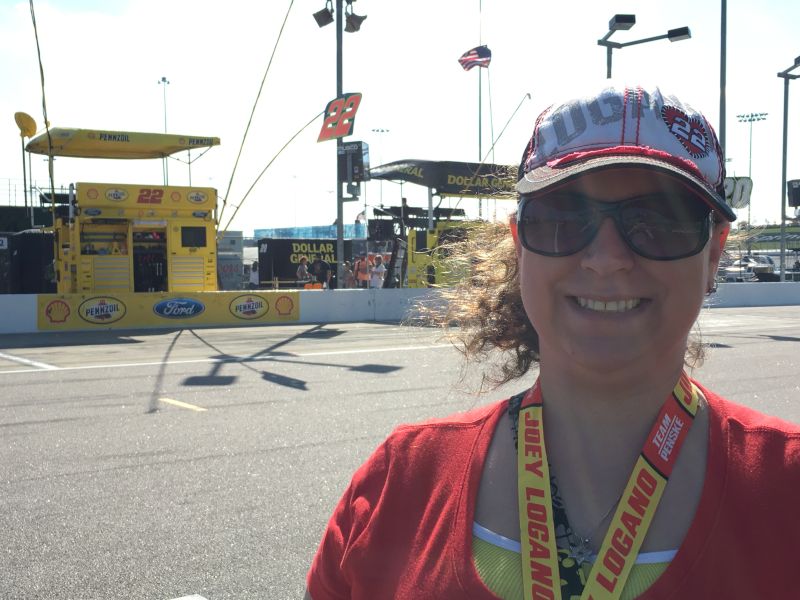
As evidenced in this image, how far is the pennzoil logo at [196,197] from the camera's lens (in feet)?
68.9

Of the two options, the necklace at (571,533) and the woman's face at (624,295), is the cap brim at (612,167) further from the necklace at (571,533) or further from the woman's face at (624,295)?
the necklace at (571,533)

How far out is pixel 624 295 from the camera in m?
1.46

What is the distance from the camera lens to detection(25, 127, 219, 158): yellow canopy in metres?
18.9

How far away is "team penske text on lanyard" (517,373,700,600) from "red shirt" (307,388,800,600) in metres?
0.06

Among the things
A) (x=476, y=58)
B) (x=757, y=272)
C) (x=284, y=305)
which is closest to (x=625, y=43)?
(x=476, y=58)

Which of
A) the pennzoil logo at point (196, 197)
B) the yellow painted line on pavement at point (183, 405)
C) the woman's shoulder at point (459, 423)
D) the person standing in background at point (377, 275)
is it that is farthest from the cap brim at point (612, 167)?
the person standing in background at point (377, 275)

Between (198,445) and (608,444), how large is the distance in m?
5.78

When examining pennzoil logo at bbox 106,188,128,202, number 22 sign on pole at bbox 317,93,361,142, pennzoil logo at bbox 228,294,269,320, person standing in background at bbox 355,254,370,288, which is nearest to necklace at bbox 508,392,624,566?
number 22 sign on pole at bbox 317,93,361,142

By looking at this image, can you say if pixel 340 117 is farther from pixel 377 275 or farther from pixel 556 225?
pixel 556 225

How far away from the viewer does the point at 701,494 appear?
138 centimetres

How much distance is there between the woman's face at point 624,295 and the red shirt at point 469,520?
0.60 ft

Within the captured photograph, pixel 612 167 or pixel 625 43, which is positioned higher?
pixel 625 43

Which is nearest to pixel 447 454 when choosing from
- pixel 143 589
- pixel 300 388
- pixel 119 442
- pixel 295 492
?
pixel 143 589

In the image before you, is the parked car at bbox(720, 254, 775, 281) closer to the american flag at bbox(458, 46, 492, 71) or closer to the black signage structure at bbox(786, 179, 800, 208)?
the black signage structure at bbox(786, 179, 800, 208)
